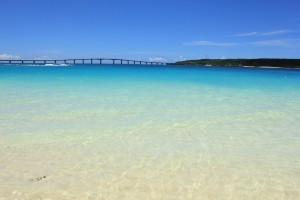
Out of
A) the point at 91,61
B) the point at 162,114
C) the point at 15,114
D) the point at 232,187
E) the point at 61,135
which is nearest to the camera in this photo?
the point at 232,187

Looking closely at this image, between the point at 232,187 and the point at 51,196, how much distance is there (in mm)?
2159

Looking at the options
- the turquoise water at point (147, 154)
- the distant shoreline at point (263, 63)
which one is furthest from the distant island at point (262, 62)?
the turquoise water at point (147, 154)

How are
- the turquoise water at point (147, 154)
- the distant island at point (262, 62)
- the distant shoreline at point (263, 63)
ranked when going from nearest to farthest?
the turquoise water at point (147, 154), the distant shoreline at point (263, 63), the distant island at point (262, 62)

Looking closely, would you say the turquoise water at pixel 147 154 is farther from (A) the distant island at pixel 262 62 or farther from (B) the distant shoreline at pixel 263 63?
A: (A) the distant island at pixel 262 62

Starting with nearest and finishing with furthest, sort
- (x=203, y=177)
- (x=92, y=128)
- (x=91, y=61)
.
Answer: (x=203, y=177) → (x=92, y=128) → (x=91, y=61)

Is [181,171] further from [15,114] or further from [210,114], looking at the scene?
[15,114]

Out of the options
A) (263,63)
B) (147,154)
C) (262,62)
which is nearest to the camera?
(147,154)

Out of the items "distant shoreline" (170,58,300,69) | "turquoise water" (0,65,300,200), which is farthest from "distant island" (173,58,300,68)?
"turquoise water" (0,65,300,200)

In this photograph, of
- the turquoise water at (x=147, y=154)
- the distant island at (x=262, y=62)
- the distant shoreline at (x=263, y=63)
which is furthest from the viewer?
the distant island at (x=262, y=62)

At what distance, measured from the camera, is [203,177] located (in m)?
4.38

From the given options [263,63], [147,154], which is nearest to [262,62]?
[263,63]

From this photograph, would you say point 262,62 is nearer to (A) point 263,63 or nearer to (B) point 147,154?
(A) point 263,63

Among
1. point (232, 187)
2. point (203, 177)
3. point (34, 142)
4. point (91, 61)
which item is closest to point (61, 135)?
point (34, 142)

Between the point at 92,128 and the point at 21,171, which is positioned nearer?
the point at 21,171
